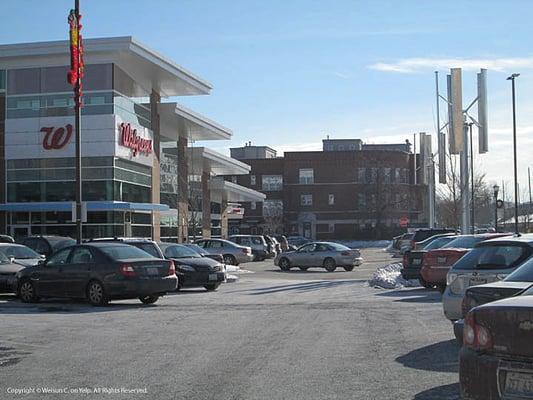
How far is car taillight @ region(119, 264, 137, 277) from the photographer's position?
16766mm

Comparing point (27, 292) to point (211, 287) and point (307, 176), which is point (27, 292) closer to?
point (211, 287)

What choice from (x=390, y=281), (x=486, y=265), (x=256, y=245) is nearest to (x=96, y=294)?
(x=486, y=265)

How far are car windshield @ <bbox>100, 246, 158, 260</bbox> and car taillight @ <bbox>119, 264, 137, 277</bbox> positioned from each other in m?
0.44

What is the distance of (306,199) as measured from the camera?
92.0 metres

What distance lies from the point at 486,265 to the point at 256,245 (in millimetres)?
36635

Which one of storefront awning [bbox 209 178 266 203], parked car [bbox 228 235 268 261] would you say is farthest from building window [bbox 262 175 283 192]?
parked car [bbox 228 235 268 261]

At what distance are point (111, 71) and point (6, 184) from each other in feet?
28.0

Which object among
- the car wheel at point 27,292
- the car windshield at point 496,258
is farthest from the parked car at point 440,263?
the car wheel at point 27,292

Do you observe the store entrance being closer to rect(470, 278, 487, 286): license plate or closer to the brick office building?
rect(470, 278, 487, 286): license plate

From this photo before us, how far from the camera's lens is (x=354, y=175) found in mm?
90625

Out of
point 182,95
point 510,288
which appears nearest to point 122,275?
point 510,288

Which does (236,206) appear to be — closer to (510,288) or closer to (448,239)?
(448,239)

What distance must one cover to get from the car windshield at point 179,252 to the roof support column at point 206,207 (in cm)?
3792

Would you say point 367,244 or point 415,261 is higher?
point 415,261
